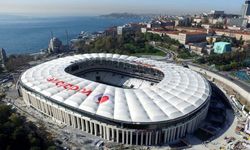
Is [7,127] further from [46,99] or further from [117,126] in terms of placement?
[117,126]

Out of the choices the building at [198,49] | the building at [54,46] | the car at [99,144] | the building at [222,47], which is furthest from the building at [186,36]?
the car at [99,144]

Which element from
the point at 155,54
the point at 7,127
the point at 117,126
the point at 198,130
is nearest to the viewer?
the point at 7,127

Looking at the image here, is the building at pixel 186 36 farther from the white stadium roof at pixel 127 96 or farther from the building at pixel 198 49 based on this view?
the white stadium roof at pixel 127 96

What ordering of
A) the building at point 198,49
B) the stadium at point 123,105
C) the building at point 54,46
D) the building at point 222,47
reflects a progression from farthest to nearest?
the building at point 54,46 < the building at point 198,49 < the building at point 222,47 < the stadium at point 123,105

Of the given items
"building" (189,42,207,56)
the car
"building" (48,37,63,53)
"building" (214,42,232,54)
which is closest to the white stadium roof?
the car

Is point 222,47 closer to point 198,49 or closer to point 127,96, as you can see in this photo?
point 198,49

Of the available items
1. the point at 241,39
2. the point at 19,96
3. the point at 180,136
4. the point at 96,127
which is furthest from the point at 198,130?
the point at 241,39

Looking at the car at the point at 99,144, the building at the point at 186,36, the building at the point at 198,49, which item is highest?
the building at the point at 186,36

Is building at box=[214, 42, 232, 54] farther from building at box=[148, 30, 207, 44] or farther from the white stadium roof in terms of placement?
the white stadium roof
